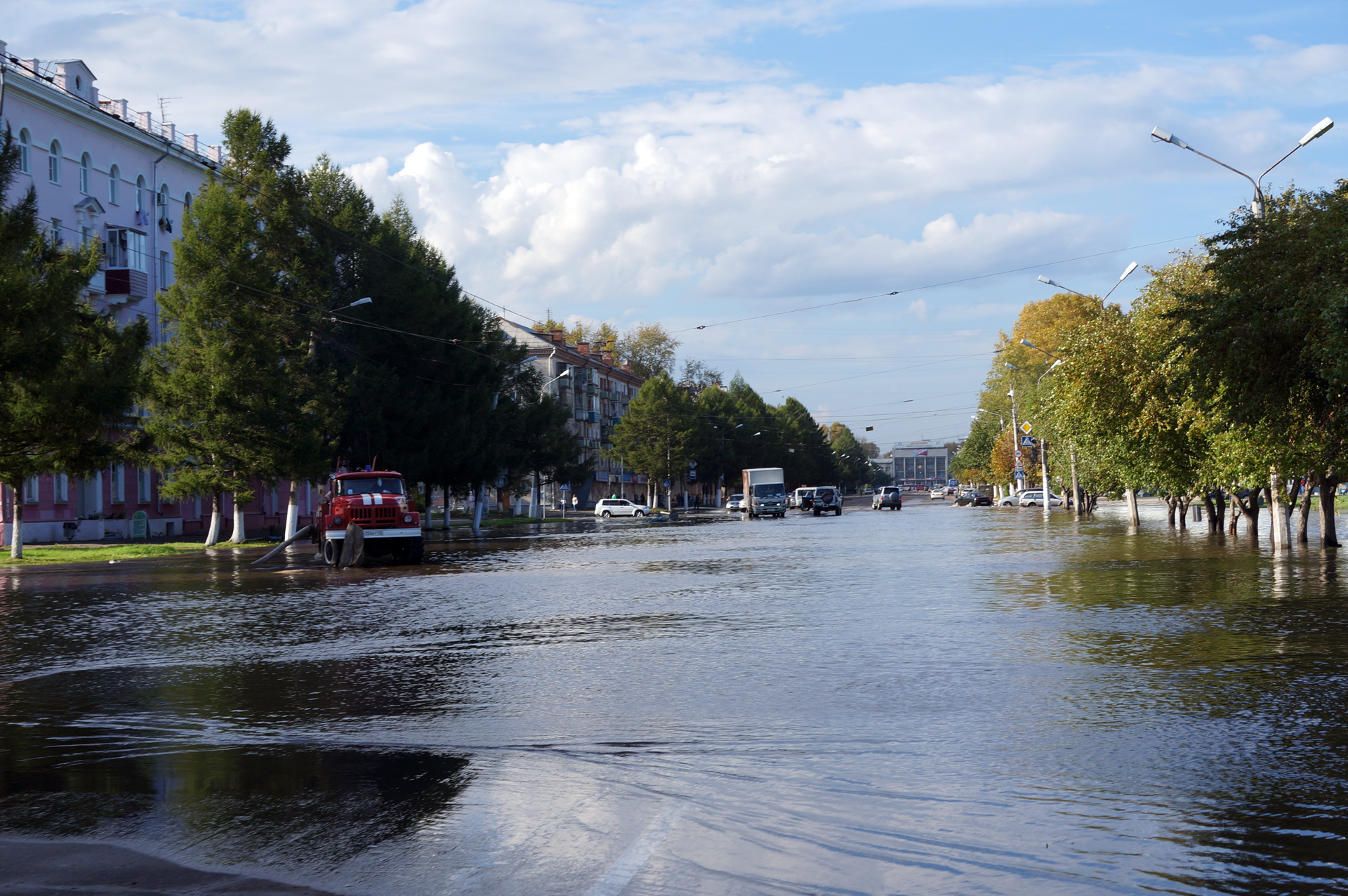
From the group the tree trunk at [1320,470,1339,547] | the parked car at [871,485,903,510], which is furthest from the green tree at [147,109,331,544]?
the parked car at [871,485,903,510]

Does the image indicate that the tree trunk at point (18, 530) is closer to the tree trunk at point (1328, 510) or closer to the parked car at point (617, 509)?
the tree trunk at point (1328, 510)

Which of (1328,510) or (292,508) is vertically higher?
(292,508)

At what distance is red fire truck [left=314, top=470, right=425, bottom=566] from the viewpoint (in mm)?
31406

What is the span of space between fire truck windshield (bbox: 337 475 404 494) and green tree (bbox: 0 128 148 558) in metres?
6.75

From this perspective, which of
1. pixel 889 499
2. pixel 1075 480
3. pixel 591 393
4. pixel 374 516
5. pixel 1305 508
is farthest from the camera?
pixel 591 393

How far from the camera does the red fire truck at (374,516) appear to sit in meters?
31.4

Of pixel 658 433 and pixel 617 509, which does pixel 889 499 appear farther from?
pixel 658 433

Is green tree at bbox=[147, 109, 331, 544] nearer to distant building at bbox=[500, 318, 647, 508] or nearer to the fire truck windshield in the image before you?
the fire truck windshield

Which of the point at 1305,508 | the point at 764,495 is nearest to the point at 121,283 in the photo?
the point at 1305,508

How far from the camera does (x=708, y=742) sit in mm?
8336

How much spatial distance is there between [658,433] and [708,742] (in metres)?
110

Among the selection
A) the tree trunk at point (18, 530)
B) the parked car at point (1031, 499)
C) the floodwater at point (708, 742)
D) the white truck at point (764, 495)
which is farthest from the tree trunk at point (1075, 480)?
the floodwater at point (708, 742)

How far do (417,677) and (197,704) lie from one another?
2039 millimetres

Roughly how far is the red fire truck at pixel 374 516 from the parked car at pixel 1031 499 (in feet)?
255
